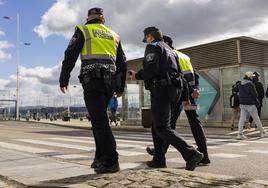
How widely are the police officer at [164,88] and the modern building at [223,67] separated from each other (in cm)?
1321

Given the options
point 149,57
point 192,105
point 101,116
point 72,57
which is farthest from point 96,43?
point 192,105

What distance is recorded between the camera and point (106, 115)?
493cm

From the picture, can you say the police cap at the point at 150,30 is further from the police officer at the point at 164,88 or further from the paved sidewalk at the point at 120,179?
the paved sidewalk at the point at 120,179

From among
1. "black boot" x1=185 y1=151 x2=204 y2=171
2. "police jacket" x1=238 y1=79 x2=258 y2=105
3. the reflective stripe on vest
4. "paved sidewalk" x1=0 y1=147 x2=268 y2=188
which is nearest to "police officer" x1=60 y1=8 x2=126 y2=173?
the reflective stripe on vest

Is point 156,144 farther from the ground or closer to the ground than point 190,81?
closer to the ground

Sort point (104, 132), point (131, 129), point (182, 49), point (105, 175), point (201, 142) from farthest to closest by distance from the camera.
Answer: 1. point (182, 49)
2. point (131, 129)
3. point (201, 142)
4. point (104, 132)
5. point (105, 175)

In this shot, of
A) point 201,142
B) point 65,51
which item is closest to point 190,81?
point 201,142

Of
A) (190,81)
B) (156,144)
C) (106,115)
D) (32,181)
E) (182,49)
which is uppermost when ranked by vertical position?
(182,49)

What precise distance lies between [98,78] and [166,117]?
1.00 meters

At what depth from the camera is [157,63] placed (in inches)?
204

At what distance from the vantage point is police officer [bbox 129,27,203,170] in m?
5.04

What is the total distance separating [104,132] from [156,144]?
3.45ft

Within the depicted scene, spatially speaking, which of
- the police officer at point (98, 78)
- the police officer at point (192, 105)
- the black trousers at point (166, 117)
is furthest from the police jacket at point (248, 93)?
the police officer at point (98, 78)

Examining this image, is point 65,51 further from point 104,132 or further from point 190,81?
point 190,81
